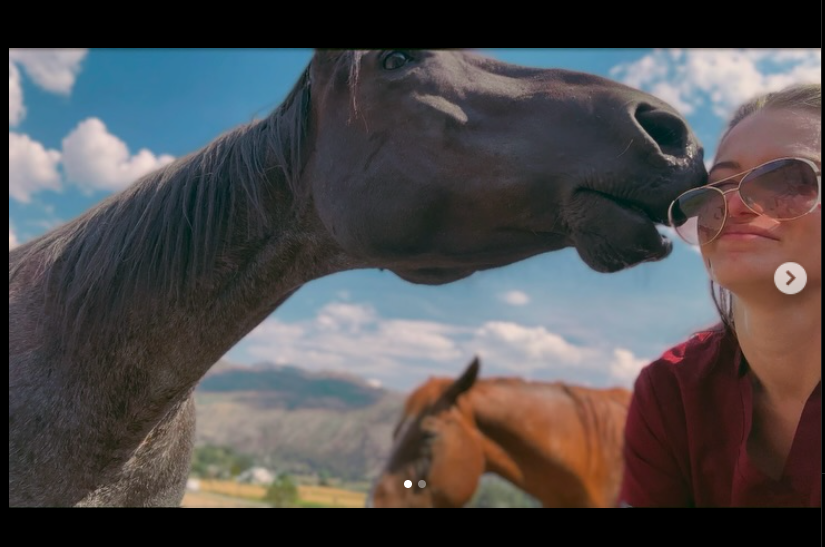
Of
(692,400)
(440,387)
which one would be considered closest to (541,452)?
(440,387)

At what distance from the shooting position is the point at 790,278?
1071 millimetres

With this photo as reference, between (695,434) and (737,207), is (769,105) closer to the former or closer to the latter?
(737,207)

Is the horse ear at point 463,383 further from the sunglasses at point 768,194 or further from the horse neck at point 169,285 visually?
the sunglasses at point 768,194

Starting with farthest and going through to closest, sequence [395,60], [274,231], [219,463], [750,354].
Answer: [219,463] < [274,231] < [395,60] < [750,354]

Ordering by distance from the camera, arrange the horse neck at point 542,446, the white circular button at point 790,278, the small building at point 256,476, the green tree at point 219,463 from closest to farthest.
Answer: the white circular button at point 790,278 < the horse neck at point 542,446 < the small building at point 256,476 < the green tree at point 219,463

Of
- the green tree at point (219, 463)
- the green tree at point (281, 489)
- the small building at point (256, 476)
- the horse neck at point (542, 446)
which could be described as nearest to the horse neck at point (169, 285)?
the horse neck at point (542, 446)

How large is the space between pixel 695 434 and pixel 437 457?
2.62 metres

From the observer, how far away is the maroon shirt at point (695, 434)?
1.17m

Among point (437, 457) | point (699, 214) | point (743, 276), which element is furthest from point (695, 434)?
point (437, 457)

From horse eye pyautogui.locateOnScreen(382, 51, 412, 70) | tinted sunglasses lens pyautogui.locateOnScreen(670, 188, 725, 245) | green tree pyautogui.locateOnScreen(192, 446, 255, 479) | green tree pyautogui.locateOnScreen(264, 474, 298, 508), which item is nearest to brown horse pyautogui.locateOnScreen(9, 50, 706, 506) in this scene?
horse eye pyautogui.locateOnScreen(382, 51, 412, 70)

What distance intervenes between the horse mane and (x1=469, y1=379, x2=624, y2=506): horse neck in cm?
290

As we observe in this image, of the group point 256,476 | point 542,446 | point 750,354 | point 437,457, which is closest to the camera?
point 750,354

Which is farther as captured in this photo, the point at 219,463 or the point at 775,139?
the point at 219,463
